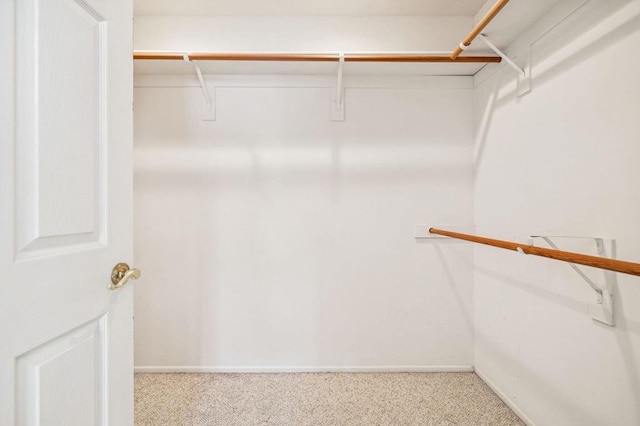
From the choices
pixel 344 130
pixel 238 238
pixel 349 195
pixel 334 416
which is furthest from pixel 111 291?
pixel 344 130

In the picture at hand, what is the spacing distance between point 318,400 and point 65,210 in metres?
1.61

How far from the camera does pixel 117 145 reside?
2.83 ft

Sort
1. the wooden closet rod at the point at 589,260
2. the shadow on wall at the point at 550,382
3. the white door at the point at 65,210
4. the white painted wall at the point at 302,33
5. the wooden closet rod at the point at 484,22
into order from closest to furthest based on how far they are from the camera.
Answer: the white door at the point at 65,210 < the wooden closet rod at the point at 589,260 < the shadow on wall at the point at 550,382 < the wooden closet rod at the point at 484,22 < the white painted wall at the point at 302,33

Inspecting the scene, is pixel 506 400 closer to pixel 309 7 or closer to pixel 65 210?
pixel 65 210

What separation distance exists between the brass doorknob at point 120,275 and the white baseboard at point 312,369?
141 centimetres

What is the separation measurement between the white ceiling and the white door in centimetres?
114

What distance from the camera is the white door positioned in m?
0.59

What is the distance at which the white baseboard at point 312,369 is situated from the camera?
6.49 feet

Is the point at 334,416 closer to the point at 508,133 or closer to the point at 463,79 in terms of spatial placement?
the point at 508,133

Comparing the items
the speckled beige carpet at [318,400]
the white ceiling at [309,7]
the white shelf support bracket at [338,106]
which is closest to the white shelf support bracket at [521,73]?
the white ceiling at [309,7]

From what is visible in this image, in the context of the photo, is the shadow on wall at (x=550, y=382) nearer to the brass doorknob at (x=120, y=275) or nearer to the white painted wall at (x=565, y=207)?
the white painted wall at (x=565, y=207)

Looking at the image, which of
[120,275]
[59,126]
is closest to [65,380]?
[120,275]

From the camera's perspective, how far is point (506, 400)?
1662mm

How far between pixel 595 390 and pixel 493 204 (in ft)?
3.24
